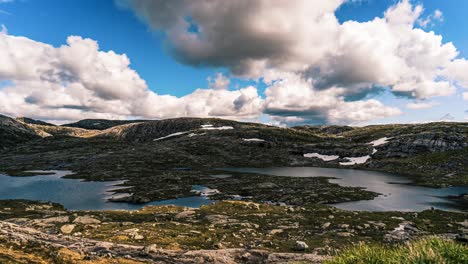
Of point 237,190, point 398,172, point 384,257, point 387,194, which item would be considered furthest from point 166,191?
point 398,172

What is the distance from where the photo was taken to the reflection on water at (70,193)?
89062 millimetres

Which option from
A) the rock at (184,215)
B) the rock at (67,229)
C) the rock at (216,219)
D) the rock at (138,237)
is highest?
the rock at (138,237)

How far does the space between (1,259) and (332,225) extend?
1539 inches

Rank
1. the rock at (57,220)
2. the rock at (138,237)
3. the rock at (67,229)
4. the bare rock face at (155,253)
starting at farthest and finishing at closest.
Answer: the rock at (57,220) < the rock at (67,229) < the rock at (138,237) < the bare rock face at (155,253)

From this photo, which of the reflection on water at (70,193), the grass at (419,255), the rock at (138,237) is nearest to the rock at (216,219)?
the rock at (138,237)

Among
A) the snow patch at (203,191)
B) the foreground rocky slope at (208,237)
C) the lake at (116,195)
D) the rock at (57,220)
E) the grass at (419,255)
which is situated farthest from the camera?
the snow patch at (203,191)

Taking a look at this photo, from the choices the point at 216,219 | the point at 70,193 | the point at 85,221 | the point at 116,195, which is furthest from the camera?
the point at 70,193

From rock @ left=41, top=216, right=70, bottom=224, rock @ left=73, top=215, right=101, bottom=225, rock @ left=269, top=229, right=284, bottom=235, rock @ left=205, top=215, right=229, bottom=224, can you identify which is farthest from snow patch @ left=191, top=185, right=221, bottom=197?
rock @ left=269, top=229, right=284, bottom=235

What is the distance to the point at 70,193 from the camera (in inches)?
4304

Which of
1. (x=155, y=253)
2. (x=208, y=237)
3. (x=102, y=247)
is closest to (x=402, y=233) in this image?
(x=208, y=237)

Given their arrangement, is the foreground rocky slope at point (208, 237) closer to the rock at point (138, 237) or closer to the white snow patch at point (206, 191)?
the rock at point (138, 237)

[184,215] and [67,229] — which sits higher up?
[67,229]

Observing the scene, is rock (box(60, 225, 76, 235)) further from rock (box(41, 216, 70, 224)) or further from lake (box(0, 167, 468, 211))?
lake (box(0, 167, 468, 211))

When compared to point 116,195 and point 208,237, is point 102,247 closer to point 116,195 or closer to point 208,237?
point 208,237
